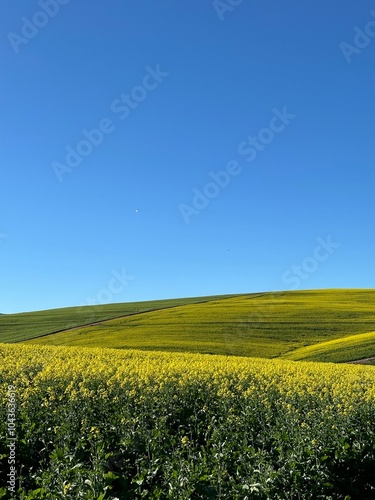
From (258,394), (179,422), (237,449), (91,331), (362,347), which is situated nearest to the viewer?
(237,449)

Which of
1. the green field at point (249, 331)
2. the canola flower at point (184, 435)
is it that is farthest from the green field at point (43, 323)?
the canola flower at point (184, 435)

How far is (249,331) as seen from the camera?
4672cm

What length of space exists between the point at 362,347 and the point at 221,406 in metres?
28.8

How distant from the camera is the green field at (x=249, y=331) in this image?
3922 cm

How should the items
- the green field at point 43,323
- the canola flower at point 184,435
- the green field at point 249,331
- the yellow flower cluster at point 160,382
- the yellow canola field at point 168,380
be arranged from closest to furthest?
1. the canola flower at point 184,435
2. the yellow flower cluster at point 160,382
3. the yellow canola field at point 168,380
4. the green field at point 249,331
5. the green field at point 43,323

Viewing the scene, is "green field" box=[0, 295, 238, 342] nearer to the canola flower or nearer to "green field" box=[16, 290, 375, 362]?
"green field" box=[16, 290, 375, 362]

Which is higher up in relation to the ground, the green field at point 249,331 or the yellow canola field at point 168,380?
the green field at point 249,331

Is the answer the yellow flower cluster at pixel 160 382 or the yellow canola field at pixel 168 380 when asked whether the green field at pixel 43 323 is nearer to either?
the yellow canola field at pixel 168 380

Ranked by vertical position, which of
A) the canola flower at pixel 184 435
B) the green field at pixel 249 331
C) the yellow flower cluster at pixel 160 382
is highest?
the green field at pixel 249 331

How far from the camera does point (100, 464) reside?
6.79 meters

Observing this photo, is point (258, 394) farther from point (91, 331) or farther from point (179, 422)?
point (91, 331)

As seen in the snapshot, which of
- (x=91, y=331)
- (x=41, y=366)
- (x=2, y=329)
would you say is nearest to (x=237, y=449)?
(x=41, y=366)

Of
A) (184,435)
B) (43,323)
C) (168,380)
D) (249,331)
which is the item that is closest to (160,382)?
(168,380)

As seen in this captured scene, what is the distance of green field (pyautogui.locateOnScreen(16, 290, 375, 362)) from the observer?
3922cm
